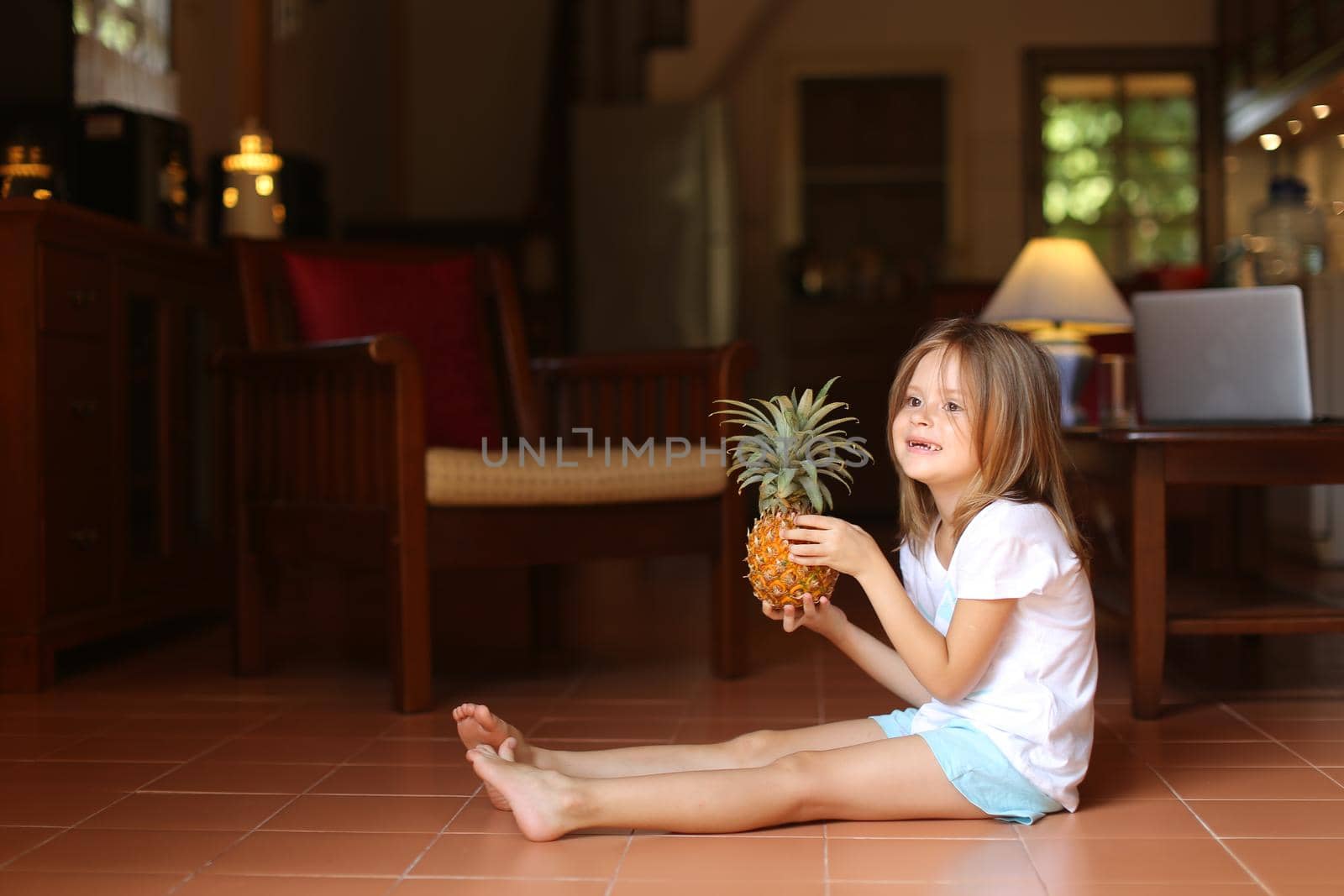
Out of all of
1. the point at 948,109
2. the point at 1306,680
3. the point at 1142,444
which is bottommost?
the point at 1306,680

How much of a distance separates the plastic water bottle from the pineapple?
3739 millimetres

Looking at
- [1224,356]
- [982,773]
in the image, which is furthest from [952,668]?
[1224,356]

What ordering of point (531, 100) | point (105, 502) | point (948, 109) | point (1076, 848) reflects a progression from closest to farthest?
point (1076, 848), point (105, 502), point (948, 109), point (531, 100)

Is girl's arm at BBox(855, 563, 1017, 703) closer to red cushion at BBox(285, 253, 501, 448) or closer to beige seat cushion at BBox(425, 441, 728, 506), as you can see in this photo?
beige seat cushion at BBox(425, 441, 728, 506)

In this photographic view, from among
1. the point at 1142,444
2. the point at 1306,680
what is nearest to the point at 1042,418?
the point at 1142,444

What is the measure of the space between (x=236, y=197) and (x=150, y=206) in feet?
1.14

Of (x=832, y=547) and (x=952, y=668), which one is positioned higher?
(x=832, y=547)

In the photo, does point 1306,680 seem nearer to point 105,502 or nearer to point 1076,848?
point 1076,848

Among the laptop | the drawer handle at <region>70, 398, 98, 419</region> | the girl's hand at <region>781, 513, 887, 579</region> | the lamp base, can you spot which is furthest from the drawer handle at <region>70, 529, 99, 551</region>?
the lamp base

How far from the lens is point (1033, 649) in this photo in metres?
1.73

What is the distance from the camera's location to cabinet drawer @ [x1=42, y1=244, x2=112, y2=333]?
272 cm

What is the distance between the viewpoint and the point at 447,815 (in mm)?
1822

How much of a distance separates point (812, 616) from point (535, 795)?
16.3 inches

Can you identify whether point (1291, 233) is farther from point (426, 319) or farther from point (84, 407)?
point (84, 407)
